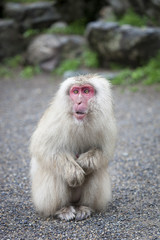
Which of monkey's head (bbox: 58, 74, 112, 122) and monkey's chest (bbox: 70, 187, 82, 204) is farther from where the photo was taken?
monkey's chest (bbox: 70, 187, 82, 204)

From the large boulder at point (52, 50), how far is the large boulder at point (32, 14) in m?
1.20

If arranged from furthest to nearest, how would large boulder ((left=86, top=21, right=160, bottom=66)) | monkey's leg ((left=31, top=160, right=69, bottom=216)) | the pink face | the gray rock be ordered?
the gray rock < large boulder ((left=86, top=21, right=160, bottom=66)) < monkey's leg ((left=31, top=160, right=69, bottom=216)) < the pink face

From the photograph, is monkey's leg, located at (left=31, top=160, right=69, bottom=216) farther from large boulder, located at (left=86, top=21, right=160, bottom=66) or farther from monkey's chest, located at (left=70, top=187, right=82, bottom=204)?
large boulder, located at (left=86, top=21, right=160, bottom=66)

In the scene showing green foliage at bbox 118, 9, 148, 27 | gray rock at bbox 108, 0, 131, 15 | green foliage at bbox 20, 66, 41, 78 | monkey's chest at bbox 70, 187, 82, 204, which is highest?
gray rock at bbox 108, 0, 131, 15

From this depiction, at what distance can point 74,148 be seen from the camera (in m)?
3.48

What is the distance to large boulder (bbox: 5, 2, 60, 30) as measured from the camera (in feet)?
40.3

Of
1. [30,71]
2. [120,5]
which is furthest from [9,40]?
[120,5]

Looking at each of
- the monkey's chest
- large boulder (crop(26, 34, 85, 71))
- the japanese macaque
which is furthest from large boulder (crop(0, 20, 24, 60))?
the monkey's chest

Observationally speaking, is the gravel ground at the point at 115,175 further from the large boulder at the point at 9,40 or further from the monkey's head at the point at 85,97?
the large boulder at the point at 9,40

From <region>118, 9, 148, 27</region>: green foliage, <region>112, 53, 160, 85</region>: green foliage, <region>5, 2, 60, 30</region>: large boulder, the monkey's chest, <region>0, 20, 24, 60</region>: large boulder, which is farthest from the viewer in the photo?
<region>5, 2, 60, 30</region>: large boulder

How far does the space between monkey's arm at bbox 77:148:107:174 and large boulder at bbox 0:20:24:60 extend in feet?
30.4

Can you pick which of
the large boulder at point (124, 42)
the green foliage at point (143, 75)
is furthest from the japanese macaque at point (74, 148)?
the large boulder at point (124, 42)

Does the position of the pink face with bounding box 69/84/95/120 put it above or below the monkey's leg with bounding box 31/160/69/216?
above

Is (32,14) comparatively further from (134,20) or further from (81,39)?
(134,20)
